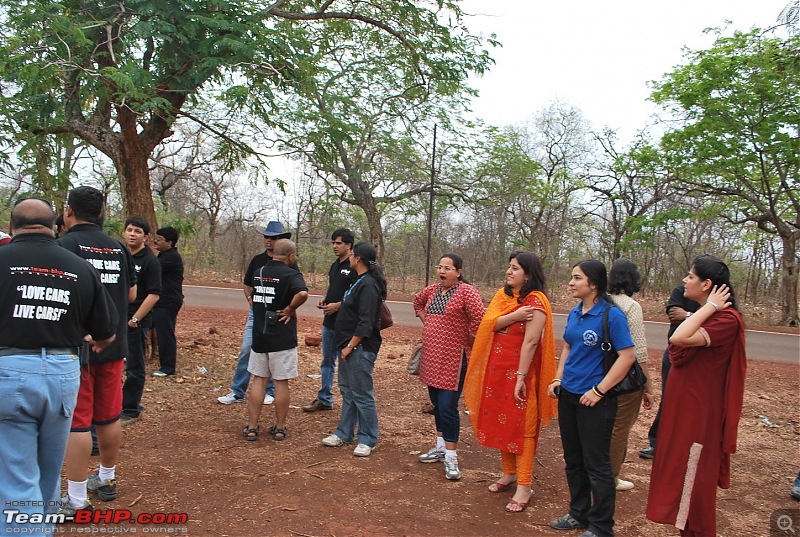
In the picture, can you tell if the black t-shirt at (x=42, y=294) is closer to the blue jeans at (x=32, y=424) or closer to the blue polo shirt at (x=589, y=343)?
Answer: the blue jeans at (x=32, y=424)

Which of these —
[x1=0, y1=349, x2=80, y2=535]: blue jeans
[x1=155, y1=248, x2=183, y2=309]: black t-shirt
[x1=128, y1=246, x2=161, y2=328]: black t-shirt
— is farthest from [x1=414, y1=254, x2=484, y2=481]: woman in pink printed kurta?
[x1=155, y1=248, x2=183, y2=309]: black t-shirt

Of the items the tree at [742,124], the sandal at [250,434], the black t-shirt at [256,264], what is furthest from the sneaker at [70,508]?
the tree at [742,124]

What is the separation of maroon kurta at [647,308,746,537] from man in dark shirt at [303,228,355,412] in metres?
3.23

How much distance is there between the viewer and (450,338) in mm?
4543

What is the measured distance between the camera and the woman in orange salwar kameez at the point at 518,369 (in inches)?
156

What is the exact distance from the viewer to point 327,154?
790 cm

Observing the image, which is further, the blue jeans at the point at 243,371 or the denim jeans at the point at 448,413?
the blue jeans at the point at 243,371

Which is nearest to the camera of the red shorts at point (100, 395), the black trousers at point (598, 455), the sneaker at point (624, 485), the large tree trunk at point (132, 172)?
the black trousers at point (598, 455)

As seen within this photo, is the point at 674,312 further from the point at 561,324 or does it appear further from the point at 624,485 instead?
the point at 561,324

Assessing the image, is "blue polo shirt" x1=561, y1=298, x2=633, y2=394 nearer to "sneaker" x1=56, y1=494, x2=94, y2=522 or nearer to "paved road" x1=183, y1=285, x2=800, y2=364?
"sneaker" x1=56, y1=494, x2=94, y2=522

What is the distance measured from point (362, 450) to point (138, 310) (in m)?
2.45

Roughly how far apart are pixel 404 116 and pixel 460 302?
1478 cm

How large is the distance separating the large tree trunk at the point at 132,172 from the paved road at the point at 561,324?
6985 millimetres

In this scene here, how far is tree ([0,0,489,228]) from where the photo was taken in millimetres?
5691
